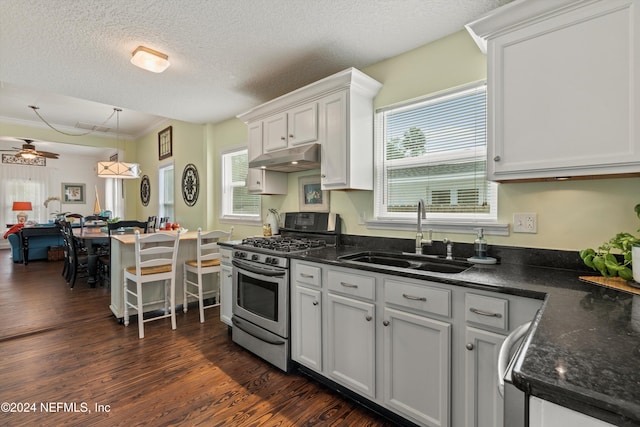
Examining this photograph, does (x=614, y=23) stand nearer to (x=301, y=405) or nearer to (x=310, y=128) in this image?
(x=310, y=128)

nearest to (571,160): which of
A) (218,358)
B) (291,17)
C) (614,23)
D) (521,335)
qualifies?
(614,23)

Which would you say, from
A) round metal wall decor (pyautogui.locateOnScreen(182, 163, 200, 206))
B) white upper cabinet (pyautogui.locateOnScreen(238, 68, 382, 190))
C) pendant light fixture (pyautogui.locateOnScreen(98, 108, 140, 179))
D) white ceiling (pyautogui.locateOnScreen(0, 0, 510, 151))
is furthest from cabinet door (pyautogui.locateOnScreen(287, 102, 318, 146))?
pendant light fixture (pyautogui.locateOnScreen(98, 108, 140, 179))

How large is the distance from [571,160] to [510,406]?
1295mm

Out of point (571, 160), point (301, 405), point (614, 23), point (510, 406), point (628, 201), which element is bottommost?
point (301, 405)

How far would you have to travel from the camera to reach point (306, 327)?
7.36ft

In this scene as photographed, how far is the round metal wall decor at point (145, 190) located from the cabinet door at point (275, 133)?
16.0 feet

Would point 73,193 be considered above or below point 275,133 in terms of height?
below

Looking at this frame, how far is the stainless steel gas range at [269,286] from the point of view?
236cm

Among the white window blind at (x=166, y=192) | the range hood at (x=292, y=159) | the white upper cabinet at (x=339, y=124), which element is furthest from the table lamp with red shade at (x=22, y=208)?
the white upper cabinet at (x=339, y=124)

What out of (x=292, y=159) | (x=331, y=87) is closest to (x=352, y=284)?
(x=292, y=159)

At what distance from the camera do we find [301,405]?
2012mm

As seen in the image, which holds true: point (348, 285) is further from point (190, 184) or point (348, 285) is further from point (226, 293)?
point (190, 184)

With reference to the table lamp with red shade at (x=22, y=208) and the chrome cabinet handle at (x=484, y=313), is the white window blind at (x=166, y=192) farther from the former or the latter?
the chrome cabinet handle at (x=484, y=313)

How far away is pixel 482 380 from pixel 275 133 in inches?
100.0
